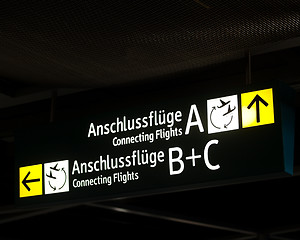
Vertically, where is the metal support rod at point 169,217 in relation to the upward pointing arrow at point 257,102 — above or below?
below

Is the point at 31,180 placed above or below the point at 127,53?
below

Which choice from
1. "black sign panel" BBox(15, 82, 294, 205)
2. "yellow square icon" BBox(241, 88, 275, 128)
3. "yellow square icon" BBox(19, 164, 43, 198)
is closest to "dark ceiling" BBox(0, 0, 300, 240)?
"yellow square icon" BBox(19, 164, 43, 198)

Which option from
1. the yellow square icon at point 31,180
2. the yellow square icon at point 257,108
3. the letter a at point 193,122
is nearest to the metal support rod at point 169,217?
the yellow square icon at point 31,180

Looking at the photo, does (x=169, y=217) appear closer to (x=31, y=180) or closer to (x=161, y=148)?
(x=31, y=180)

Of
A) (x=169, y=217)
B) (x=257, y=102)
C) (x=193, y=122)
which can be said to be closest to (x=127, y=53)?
(x=193, y=122)

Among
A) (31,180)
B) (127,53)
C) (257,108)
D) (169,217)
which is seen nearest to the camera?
(257,108)

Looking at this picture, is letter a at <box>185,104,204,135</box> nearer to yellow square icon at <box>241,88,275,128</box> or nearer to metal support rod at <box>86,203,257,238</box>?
yellow square icon at <box>241,88,275,128</box>

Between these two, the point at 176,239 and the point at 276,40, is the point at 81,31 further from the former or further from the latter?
the point at 176,239

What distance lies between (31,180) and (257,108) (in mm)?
1908

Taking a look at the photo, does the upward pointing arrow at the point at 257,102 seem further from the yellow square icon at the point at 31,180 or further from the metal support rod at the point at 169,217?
the metal support rod at the point at 169,217

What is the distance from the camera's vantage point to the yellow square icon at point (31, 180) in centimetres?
529

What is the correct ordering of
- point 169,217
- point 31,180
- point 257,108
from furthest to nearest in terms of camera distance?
1. point 169,217
2. point 31,180
3. point 257,108

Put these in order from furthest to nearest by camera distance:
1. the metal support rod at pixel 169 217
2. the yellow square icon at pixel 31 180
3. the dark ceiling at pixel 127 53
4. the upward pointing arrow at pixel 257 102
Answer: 1. the metal support rod at pixel 169 217
2. the yellow square icon at pixel 31 180
3. the upward pointing arrow at pixel 257 102
4. the dark ceiling at pixel 127 53

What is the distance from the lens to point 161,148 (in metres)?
4.76
